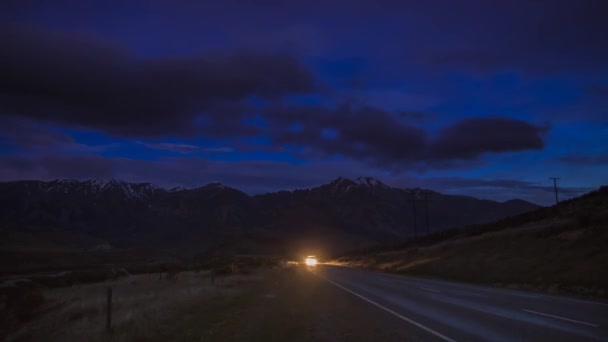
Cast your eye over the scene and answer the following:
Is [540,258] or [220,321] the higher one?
[540,258]

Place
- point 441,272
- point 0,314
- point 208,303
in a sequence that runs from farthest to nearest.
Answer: point 441,272, point 208,303, point 0,314

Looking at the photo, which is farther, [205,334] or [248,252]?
[248,252]

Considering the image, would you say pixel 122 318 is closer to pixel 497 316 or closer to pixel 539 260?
pixel 497 316

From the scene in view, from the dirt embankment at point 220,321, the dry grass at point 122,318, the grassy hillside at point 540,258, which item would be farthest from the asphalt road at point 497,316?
the dry grass at point 122,318

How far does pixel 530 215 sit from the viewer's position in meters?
65.2

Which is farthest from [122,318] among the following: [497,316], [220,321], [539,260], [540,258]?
[540,258]

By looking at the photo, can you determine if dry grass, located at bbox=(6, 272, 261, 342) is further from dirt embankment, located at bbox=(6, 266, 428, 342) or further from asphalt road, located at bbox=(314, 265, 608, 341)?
asphalt road, located at bbox=(314, 265, 608, 341)

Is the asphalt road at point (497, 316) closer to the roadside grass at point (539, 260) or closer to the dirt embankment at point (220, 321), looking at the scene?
the dirt embankment at point (220, 321)

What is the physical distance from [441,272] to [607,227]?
15426mm

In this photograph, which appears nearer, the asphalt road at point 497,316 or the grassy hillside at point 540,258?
the asphalt road at point 497,316

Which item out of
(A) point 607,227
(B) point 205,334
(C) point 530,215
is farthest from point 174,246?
(B) point 205,334

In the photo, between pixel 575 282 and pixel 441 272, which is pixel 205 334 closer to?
pixel 575 282

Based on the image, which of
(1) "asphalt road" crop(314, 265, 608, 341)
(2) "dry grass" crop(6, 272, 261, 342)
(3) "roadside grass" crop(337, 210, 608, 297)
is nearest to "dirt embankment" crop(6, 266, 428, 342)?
(2) "dry grass" crop(6, 272, 261, 342)

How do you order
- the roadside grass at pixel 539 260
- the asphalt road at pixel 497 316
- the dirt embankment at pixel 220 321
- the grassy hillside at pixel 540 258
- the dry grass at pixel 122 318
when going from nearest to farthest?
the asphalt road at pixel 497 316 → the dirt embankment at pixel 220 321 → the dry grass at pixel 122 318 → the roadside grass at pixel 539 260 → the grassy hillside at pixel 540 258
